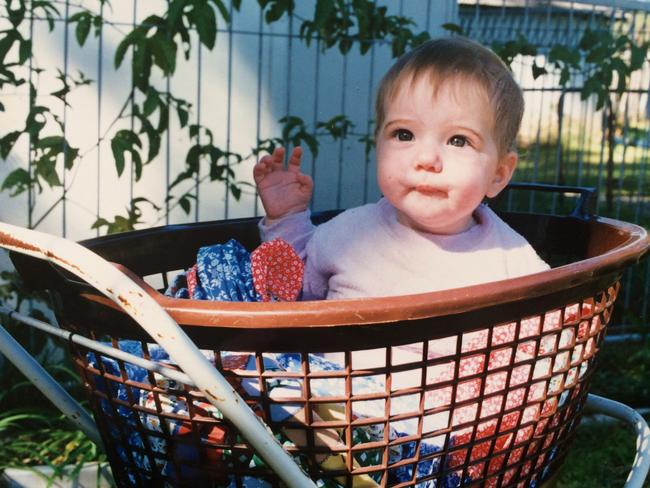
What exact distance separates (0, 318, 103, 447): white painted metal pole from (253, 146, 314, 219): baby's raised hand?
25.5 inches

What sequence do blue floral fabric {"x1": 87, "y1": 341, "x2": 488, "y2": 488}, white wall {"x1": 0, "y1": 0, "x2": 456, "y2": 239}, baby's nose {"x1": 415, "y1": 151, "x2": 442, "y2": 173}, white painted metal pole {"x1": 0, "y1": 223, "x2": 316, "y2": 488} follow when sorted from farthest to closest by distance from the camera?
white wall {"x1": 0, "y1": 0, "x2": 456, "y2": 239}, baby's nose {"x1": 415, "y1": 151, "x2": 442, "y2": 173}, blue floral fabric {"x1": 87, "y1": 341, "x2": 488, "y2": 488}, white painted metal pole {"x1": 0, "y1": 223, "x2": 316, "y2": 488}

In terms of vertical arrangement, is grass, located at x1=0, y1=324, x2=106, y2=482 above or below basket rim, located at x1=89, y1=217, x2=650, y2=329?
below

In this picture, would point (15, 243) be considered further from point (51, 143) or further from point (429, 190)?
point (51, 143)

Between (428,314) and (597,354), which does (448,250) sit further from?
(428,314)

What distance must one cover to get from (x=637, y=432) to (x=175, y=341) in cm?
85

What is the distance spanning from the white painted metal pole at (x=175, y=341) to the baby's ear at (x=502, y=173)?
85 centimetres

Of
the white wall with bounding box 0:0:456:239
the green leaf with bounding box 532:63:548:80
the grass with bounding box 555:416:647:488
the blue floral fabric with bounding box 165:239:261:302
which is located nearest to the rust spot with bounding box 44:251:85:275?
the blue floral fabric with bounding box 165:239:261:302

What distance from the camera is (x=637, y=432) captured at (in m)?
1.39

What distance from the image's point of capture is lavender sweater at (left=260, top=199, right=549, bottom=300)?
1586mm

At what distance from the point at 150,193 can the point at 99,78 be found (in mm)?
519

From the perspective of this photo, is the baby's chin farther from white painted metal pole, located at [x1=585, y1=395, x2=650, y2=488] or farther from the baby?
white painted metal pole, located at [x1=585, y1=395, x2=650, y2=488]

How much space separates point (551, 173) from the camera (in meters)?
4.82

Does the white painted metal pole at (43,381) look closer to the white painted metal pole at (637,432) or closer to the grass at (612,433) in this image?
the white painted metal pole at (637,432)

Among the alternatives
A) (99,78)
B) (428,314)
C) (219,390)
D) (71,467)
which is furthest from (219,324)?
(99,78)
